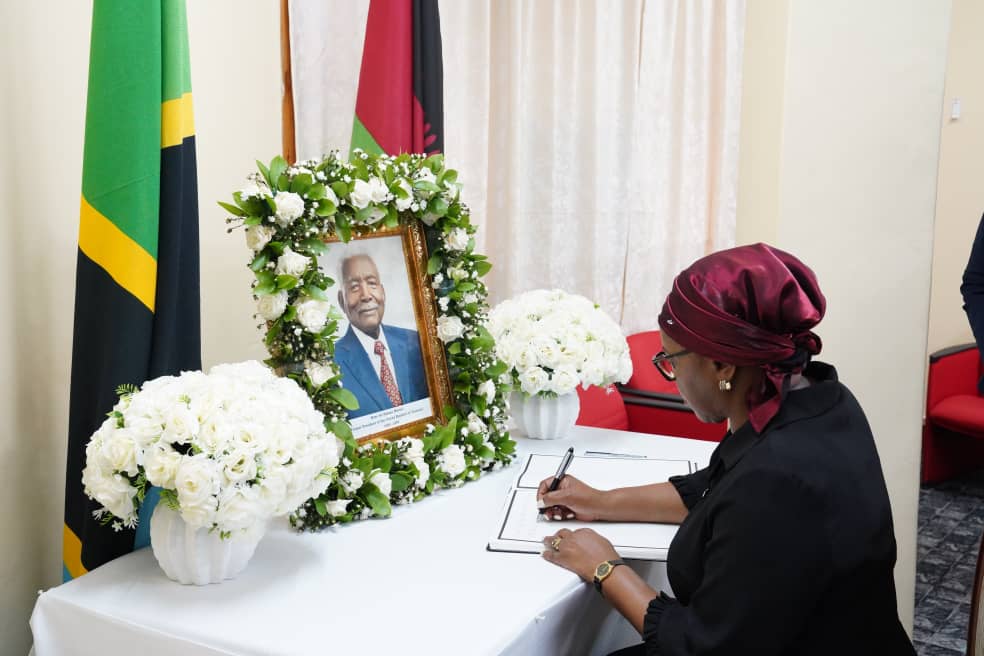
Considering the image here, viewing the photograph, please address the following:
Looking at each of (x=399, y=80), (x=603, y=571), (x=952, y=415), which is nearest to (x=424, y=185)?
(x=399, y=80)

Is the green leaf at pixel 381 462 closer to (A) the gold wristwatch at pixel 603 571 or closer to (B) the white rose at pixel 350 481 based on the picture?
(B) the white rose at pixel 350 481

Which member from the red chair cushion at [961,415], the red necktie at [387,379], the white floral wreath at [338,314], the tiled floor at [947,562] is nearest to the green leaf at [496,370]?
the white floral wreath at [338,314]

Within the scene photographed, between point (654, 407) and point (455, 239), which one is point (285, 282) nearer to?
point (455, 239)

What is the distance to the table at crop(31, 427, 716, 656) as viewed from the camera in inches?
51.4

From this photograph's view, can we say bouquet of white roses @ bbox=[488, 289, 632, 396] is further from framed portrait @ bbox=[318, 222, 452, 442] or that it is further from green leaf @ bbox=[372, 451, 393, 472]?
green leaf @ bbox=[372, 451, 393, 472]

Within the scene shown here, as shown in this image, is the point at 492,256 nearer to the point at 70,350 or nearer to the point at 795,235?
the point at 795,235

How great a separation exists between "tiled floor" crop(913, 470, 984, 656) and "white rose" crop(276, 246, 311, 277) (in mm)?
2692

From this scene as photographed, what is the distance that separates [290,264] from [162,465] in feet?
1.48

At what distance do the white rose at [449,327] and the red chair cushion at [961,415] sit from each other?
12.5 ft

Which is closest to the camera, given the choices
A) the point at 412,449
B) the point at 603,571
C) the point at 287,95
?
the point at 603,571

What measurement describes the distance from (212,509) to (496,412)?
83cm

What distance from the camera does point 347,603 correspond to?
4.60ft

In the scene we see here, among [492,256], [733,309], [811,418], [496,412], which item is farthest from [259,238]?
[492,256]

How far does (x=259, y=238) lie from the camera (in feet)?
5.34
